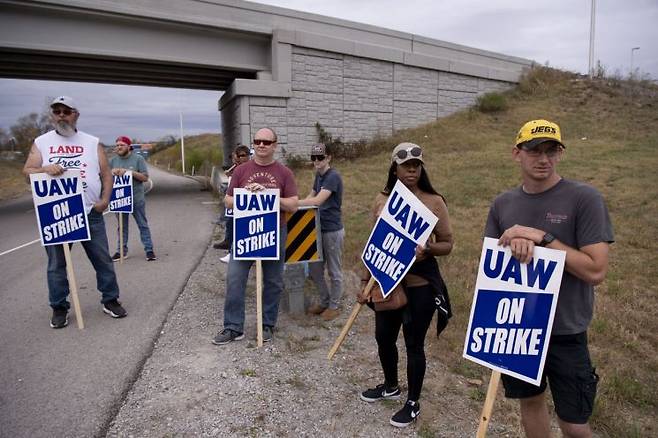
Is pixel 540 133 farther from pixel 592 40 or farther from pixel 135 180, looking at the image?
pixel 592 40

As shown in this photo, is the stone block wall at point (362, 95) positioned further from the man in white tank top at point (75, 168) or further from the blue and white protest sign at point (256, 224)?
the blue and white protest sign at point (256, 224)

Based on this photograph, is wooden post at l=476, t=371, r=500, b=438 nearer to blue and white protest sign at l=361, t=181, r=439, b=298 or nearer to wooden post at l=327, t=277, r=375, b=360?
blue and white protest sign at l=361, t=181, r=439, b=298

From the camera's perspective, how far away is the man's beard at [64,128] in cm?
462

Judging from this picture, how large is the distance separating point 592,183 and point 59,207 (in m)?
12.6

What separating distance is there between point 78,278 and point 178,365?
3.65m

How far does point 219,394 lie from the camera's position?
348 centimetres

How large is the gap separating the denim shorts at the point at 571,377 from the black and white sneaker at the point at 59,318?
4.65 meters

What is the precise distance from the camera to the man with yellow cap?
216 centimetres

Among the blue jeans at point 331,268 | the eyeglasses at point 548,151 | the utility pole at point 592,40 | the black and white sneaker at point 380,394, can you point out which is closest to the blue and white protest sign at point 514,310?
the eyeglasses at point 548,151

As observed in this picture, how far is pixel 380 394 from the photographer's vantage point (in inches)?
137

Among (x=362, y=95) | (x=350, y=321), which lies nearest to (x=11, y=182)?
(x=362, y=95)

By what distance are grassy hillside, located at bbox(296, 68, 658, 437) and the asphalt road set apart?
2.81m

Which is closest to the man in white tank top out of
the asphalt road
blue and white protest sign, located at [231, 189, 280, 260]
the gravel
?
the asphalt road

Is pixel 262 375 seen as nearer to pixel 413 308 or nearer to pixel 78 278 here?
pixel 413 308
